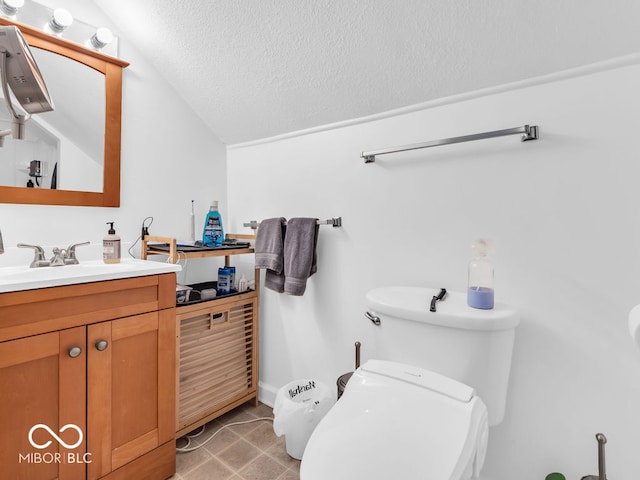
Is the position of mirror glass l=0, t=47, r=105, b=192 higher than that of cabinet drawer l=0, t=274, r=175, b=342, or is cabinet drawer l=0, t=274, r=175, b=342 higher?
mirror glass l=0, t=47, r=105, b=192

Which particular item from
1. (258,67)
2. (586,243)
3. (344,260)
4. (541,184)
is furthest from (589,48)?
(258,67)

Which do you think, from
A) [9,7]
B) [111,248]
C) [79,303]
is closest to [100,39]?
[9,7]

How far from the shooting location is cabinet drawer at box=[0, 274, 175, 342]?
0.99 meters

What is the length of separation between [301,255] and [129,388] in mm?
881

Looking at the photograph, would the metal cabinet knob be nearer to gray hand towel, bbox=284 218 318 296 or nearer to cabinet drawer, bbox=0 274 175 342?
cabinet drawer, bbox=0 274 175 342

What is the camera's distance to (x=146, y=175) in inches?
69.3

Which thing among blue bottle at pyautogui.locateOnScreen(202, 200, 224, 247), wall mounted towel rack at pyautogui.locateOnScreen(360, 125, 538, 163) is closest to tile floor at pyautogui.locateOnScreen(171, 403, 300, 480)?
blue bottle at pyautogui.locateOnScreen(202, 200, 224, 247)

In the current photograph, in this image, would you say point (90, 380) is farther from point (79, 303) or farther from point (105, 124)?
point (105, 124)

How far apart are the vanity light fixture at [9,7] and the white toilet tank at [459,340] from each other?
186cm

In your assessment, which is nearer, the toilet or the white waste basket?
the toilet

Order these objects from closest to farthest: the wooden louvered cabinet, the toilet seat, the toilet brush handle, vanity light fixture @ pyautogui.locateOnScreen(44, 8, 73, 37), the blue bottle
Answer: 1. the toilet seat
2. the toilet brush handle
3. vanity light fixture @ pyautogui.locateOnScreen(44, 8, 73, 37)
4. the wooden louvered cabinet
5. the blue bottle

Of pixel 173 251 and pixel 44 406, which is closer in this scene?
pixel 44 406

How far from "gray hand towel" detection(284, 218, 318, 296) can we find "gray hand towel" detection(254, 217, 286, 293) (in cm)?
6

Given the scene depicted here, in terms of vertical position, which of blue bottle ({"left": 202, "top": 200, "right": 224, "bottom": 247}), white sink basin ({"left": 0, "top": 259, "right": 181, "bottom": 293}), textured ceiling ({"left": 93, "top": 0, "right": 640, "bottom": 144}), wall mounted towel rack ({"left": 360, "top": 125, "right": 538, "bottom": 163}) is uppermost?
textured ceiling ({"left": 93, "top": 0, "right": 640, "bottom": 144})
